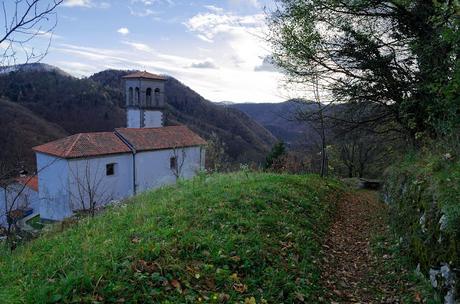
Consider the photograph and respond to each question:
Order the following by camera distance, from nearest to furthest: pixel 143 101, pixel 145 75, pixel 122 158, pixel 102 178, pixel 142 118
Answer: pixel 102 178 < pixel 122 158 < pixel 142 118 < pixel 143 101 < pixel 145 75

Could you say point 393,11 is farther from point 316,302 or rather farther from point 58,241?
point 58,241

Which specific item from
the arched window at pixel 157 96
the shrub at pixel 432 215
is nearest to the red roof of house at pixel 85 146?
the arched window at pixel 157 96

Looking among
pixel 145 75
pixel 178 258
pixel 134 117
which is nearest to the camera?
pixel 178 258

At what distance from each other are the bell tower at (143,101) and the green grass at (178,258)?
80.2 feet

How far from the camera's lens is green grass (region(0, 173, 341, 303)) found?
3.56 metres

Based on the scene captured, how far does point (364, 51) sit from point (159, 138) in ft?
67.0

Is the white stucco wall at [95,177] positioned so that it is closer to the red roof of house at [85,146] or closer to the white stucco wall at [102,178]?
the white stucco wall at [102,178]

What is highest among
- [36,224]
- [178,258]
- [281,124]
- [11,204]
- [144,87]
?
[144,87]

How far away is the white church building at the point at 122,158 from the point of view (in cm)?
2203

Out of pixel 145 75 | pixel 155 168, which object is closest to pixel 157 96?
pixel 145 75

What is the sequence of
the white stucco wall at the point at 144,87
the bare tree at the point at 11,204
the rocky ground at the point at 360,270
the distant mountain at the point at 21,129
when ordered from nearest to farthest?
the rocky ground at the point at 360,270
the bare tree at the point at 11,204
the white stucco wall at the point at 144,87
the distant mountain at the point at 21,129

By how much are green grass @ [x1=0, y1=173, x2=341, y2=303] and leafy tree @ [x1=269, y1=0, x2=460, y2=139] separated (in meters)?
4.67

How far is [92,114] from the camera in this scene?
7831cm

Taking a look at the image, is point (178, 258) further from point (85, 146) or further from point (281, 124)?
point (281, 124)
